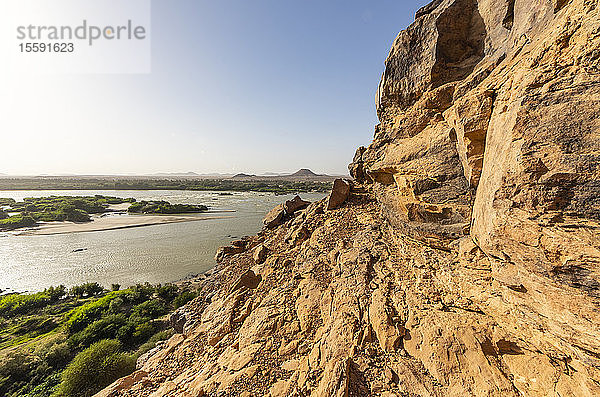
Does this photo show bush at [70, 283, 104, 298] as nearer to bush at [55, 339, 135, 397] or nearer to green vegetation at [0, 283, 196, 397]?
green vegetation at [0, 283, 196, 397]

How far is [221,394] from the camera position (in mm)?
6211

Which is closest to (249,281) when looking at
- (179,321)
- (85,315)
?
(179,321)

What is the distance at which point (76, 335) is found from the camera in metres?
15.9

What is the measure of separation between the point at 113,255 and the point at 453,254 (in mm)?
39556

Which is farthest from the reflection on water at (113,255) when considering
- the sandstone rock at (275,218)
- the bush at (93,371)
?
the sandstone rock at (275,218)

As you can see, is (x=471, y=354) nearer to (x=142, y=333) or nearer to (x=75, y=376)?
(x=75, y=376)

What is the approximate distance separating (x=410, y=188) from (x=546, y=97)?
3.92 m

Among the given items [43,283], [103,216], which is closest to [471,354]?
[43,283]

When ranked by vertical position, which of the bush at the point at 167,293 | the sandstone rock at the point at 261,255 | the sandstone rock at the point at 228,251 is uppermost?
the sandstone rock at the point at 261,255

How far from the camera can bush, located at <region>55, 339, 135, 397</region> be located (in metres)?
11.2

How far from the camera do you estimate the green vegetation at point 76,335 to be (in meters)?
12.0

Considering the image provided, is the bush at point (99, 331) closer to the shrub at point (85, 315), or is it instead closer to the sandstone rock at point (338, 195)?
the shrub at point (85, 315)

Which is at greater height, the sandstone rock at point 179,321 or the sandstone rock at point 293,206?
the sandstone rock at point 293,206

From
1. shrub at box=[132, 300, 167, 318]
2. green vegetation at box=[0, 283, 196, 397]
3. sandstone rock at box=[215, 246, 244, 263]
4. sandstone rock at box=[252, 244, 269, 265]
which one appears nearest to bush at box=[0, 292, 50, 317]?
green vegetation at box=[0, 283, 196, 397]
